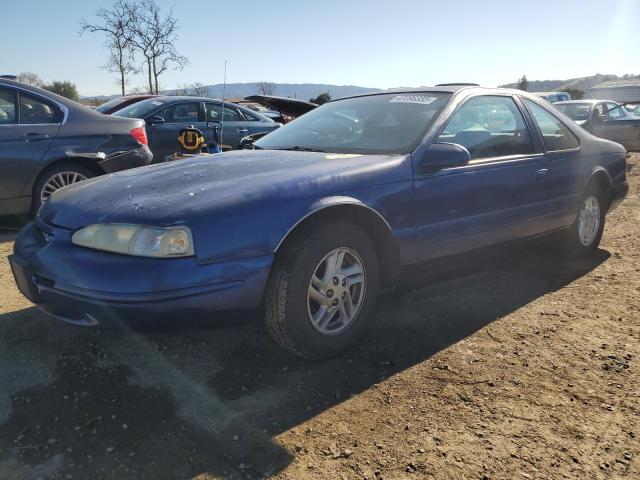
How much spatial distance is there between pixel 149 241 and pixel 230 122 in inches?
283

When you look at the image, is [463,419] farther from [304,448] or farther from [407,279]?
[407,279]

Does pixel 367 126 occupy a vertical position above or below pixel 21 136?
above

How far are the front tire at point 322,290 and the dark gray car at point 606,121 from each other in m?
10.4

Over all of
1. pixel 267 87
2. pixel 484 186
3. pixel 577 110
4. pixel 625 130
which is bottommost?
pixel 484 186

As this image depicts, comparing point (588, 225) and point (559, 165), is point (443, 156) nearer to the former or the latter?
point (559, 165)

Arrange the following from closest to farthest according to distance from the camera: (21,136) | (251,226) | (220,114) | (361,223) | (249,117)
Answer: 1. (251,226)
2. (361,223)
3. (21,136)
4. (220,114)
5. (249,117)

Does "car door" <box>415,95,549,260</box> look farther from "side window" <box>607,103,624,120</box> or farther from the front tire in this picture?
"side window" <box>607,103,624,120</box>

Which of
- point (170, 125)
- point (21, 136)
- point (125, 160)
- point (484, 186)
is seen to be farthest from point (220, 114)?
point (484, 186)

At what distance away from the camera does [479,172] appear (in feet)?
10.8

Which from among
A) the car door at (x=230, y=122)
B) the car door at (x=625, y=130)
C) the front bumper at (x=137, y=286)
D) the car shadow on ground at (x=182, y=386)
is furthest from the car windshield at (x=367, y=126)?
the car door at (x=625, y=130)

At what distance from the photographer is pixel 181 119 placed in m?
8.40

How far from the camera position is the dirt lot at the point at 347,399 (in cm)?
195

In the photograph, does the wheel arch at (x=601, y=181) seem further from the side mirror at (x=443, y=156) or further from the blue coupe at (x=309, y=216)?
the side mirror at (x=443, y=156)

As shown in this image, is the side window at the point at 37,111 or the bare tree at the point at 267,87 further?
the bare tree at the point at 267,87
